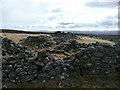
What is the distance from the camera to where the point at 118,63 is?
27.8m

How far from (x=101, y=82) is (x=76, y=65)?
4965mm

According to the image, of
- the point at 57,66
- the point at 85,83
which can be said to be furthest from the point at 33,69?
the point at 85,83

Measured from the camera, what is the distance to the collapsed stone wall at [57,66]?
23623 millimetres

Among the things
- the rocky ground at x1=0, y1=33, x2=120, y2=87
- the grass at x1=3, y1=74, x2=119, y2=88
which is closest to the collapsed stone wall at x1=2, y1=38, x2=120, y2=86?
the rocky ground at x1=0, y1=33, x2=120, y2=87

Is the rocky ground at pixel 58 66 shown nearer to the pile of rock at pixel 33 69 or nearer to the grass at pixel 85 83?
the pile of rock at pixel 33 69

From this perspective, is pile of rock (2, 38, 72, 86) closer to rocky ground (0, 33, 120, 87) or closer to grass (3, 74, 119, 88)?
rocky ground (0, 33, 120, 87)

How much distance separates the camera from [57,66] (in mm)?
25188

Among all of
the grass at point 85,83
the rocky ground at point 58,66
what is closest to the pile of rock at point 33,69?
the rocky ground at point 58,66

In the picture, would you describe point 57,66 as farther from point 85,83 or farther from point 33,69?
point 85,83

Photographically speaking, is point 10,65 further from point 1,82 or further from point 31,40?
point 31,40

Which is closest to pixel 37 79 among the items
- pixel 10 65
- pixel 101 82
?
pixel 10 65

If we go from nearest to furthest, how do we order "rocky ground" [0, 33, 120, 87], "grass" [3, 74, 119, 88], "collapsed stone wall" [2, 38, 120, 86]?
"grass" [3, 74, 119, 88], "rocky ground" [0, 33, 120, 87], "collapsed stone wall" [2, 38, 120, 86]

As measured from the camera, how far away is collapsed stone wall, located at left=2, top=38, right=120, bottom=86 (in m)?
23.6

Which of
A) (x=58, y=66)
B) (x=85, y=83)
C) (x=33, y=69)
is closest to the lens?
(x=85, y=83)
